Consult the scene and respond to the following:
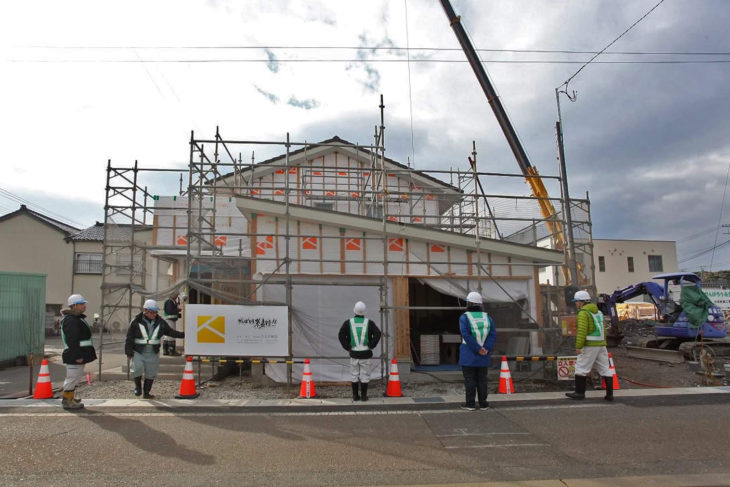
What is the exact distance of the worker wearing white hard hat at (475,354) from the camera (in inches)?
289

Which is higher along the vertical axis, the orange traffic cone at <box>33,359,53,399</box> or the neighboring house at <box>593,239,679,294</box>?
the neighboring house at <box>593,239,679,294</box>

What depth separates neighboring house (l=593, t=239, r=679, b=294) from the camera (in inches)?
1695

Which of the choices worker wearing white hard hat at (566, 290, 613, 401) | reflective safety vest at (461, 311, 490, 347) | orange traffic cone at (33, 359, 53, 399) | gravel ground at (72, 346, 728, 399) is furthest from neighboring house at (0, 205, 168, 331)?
worker wearing white hard hat at (566, 290, 613, 401)

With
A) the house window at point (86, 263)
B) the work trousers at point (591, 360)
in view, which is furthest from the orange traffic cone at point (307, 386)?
the house window at point (86, 263)

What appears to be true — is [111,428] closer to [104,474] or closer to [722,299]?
[104,474]

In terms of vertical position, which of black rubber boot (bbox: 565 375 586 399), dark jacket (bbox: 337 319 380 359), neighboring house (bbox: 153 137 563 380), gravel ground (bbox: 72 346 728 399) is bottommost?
gravel ground (bbox: 72 346 728 399)

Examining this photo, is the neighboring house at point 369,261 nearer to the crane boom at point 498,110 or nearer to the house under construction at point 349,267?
the house under construction at point 349,267

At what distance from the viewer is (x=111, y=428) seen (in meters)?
6.24

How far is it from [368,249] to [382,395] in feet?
12.6

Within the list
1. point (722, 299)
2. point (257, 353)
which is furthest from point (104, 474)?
point (722, 299)

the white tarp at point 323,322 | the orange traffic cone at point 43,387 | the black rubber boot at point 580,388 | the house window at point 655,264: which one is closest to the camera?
the black rubber boot at point 580,388

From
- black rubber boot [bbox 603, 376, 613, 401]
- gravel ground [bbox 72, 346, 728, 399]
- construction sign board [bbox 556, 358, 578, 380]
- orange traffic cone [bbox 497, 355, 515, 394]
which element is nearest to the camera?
black rubber boot [bbox 603, 376, 613, 401]

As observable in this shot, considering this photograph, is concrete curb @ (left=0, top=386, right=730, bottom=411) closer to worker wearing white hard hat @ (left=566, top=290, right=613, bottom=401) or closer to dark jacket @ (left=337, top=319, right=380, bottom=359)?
worker wearing white hard hat @ (left=566, top=290, right=613, bottom=401)

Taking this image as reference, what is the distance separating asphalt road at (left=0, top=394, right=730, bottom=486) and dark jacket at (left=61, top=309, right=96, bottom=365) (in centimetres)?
83
